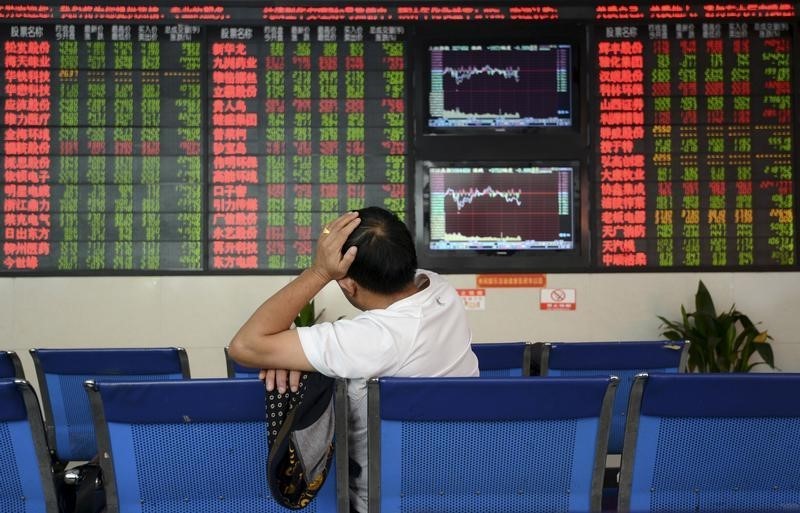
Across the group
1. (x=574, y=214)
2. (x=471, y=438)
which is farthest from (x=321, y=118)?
(x=471, y=438)

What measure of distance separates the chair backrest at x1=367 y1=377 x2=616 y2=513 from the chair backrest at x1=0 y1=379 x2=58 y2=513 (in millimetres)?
587

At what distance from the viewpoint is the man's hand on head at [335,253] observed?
160 cm

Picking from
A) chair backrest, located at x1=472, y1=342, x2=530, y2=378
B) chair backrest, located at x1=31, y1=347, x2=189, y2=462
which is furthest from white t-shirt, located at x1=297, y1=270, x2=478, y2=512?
chair backrest, located at x1=31, y1=347, x2=189, y2=462

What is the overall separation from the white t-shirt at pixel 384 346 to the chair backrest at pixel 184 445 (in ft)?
0.42

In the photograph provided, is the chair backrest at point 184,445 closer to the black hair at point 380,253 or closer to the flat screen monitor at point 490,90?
the black hair at point 380,253

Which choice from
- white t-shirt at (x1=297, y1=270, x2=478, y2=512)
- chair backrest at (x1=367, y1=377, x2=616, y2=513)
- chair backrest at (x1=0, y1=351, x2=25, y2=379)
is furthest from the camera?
chair backrest at (x1=0, y1=351, x2=25, y2=379)

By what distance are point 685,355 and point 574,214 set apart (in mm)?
2112

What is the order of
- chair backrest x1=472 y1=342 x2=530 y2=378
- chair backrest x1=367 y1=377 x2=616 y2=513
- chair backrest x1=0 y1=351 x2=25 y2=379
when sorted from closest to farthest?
chair backrest x1=367 y1=377 x2=616 y2=513, chair backrest x1=0 y1=351 x2=25 y2=379, chair backrest x1=472 y1=342 x2=530 y2=378

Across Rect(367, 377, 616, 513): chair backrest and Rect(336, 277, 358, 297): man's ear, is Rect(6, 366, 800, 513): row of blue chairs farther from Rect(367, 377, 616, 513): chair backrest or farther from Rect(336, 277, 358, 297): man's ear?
Rect(336, 277, 358, 297): man's ear

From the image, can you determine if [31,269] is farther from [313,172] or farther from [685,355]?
[685,355]

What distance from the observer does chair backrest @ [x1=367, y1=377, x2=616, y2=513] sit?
4.50 ft

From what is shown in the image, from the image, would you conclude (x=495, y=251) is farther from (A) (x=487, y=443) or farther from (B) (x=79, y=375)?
(A) (x=487, y=443)

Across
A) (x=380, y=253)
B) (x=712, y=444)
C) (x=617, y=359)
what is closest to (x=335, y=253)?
(x=380, y=253)

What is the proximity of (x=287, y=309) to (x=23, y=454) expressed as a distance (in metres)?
0.54
